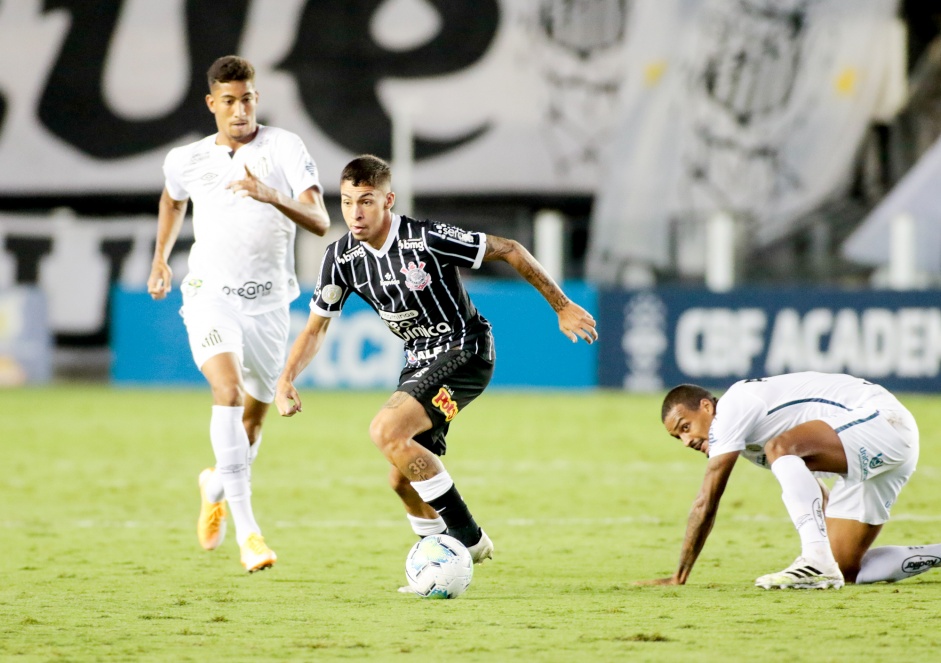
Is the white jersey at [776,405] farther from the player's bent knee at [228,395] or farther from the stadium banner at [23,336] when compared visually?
the stadium banner at [23,336]

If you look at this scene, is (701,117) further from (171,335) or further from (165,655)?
(165,655)

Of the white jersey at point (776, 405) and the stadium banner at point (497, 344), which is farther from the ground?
the white jersey at point (776, 405)

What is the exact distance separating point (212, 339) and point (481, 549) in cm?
174

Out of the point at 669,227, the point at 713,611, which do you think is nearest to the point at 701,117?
the point at 669,227

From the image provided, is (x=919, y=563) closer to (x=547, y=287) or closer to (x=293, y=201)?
(x=547, y=287)

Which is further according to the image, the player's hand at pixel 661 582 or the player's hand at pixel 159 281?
the player's hand at pixel 159 281

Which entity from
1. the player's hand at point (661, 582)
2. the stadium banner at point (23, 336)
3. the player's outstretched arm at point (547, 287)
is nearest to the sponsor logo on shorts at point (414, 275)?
the player's outstretched arm at point (547, 287)

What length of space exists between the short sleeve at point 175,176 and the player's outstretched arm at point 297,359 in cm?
136

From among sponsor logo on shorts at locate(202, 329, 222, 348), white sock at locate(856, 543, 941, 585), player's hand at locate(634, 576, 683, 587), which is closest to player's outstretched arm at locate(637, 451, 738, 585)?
player's hand at locate(634, 576, 683, 587)

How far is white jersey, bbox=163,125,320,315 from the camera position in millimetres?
7043

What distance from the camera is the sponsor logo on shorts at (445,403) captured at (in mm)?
6215

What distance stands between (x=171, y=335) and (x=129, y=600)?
14.1 m

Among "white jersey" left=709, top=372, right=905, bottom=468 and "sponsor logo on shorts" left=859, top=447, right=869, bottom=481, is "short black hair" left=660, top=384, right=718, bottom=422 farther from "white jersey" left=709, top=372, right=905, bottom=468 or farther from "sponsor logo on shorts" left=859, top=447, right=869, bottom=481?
"sponsor logo on shorts" left=859, top=447, right=869, bottom=481

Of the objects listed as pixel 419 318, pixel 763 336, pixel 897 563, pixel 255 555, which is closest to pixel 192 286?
pixel 419 318
